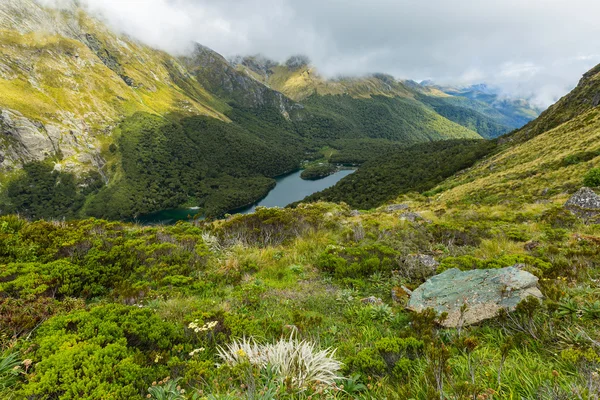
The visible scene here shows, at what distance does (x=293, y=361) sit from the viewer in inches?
146

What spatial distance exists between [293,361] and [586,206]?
1622 cm

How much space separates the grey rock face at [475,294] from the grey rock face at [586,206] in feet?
30.3

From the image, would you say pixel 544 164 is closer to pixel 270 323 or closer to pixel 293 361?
pixel 270 323

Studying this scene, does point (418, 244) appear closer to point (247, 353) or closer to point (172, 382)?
point (247, 353)

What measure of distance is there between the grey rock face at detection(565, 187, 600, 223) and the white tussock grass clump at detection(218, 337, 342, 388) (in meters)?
13.3

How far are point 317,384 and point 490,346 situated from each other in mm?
2814

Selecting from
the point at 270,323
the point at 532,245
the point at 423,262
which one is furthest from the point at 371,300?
the point at 532,245

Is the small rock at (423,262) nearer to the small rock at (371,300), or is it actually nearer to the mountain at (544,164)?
the small rock at (371,300)

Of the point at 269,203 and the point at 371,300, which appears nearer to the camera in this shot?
the point at 371,300

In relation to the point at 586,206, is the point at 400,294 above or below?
below

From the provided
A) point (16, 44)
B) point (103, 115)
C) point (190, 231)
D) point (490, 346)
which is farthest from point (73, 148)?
point (490, 346)

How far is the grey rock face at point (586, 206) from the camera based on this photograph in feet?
36.1

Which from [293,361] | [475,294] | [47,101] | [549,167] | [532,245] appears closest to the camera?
[293,361]

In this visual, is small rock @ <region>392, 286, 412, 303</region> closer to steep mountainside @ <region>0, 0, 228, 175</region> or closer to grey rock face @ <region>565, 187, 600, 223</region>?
grey rock face @ <region>565, 187, 600, 223</region>
